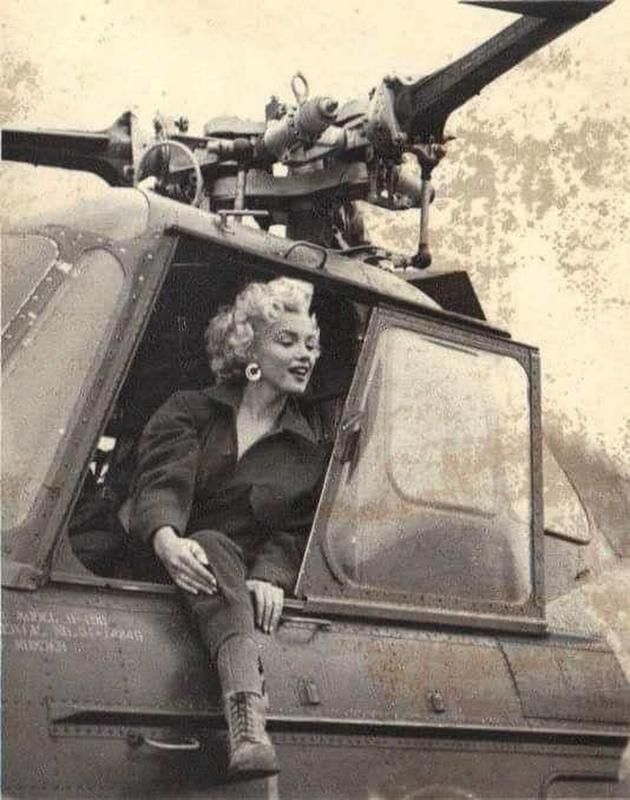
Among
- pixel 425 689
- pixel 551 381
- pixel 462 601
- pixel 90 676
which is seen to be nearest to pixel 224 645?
pixel 90 676

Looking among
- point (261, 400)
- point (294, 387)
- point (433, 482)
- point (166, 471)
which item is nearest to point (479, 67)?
point (294, 387)

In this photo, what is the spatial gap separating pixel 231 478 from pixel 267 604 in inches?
21.4

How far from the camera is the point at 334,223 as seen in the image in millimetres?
6113

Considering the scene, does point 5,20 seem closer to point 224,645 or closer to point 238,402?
point 238,402

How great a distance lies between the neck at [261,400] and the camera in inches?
200

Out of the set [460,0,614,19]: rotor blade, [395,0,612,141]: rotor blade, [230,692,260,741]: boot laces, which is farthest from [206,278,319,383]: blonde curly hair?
[230,692,260,741]: boot laces

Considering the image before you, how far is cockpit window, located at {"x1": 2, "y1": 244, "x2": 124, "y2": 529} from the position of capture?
4.37 m

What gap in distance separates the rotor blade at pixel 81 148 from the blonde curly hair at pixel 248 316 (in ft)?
4.52

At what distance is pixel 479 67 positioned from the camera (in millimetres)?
4996

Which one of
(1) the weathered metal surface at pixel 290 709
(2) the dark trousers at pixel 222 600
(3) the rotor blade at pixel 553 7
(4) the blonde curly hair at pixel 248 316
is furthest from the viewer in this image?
(4) the blonde curly hair at pixel 248 316

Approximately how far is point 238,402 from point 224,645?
3.55ft

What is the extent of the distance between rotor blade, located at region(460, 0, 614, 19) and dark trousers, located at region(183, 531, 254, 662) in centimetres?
193

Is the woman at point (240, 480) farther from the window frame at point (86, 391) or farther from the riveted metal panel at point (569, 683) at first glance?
the riveted metal panel at point (569, 683)

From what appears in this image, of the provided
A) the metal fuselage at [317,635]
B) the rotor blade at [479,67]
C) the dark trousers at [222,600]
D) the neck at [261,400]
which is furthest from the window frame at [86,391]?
the rotor blade at [479,67]
